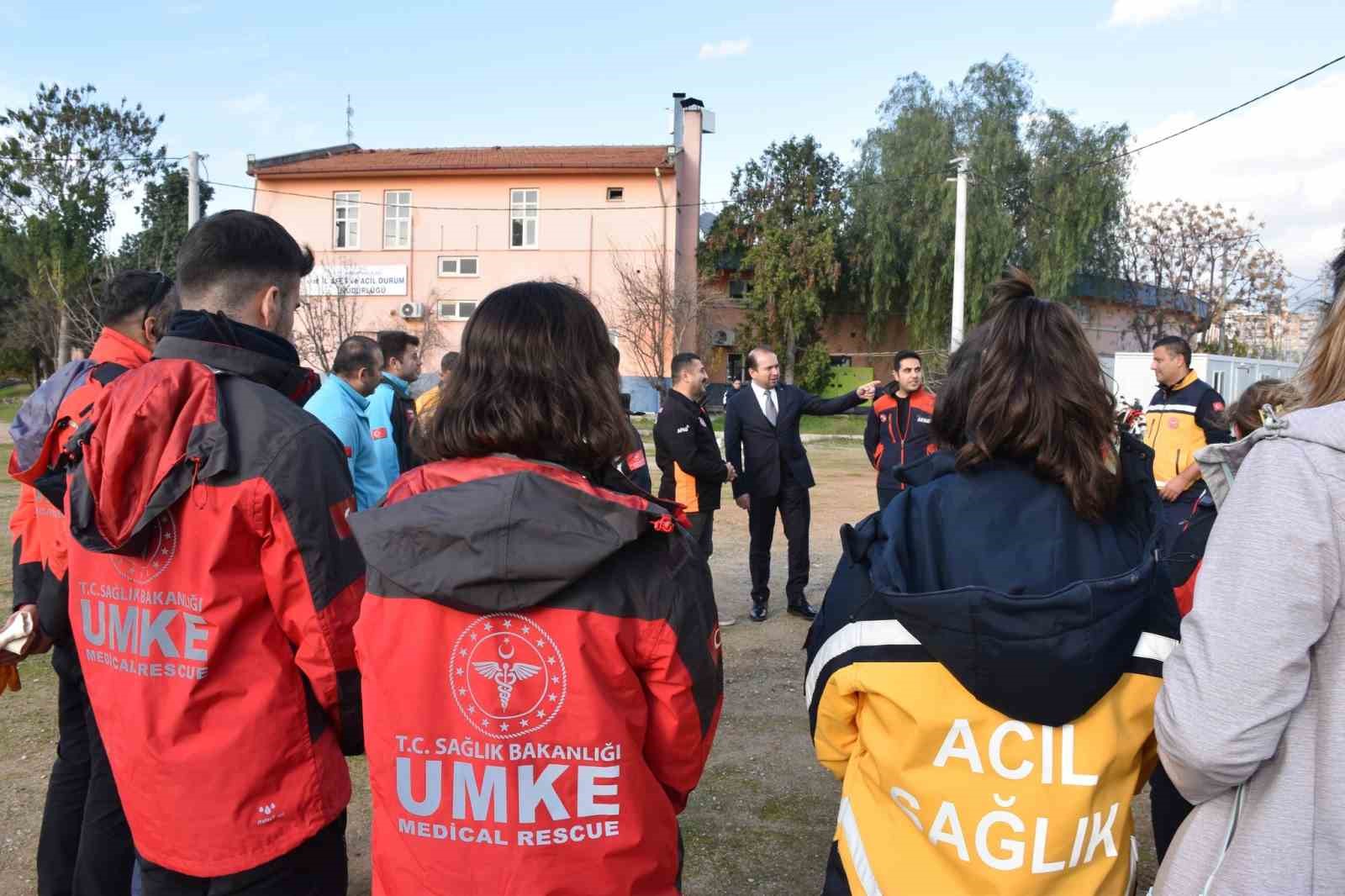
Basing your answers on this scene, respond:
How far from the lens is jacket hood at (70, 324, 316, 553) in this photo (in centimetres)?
203

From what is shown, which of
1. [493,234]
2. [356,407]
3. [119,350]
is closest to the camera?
[119,350]

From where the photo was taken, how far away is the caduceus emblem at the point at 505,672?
5.62 ft

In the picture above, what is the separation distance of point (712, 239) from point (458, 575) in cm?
3834

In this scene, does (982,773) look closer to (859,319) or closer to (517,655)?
(517,655)

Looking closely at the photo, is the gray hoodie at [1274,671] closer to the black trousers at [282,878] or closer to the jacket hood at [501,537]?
the jacket hood at [501,537]

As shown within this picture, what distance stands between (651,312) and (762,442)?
25.3 metres

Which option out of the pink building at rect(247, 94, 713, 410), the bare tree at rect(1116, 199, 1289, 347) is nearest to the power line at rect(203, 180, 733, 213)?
the pink building at rect(247, 94, 713, 410)

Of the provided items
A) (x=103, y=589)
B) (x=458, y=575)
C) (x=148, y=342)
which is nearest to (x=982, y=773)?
(x=458, y=575)

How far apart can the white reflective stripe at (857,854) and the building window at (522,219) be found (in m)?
33.1

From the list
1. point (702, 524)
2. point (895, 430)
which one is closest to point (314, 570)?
point (702, 524)

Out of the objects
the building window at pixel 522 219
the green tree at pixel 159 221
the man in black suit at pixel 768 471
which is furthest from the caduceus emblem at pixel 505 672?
the green tree at pixel 159 221

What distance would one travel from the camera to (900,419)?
7504 millimetres

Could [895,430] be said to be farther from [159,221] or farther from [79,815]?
[159,221]

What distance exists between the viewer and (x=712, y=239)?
1534 inches
